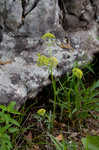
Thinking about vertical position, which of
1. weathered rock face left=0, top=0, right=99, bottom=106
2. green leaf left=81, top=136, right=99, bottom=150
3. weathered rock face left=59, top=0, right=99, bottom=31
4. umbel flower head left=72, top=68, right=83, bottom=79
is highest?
weathered rock face left=59, top=0, right=99, bottom=31

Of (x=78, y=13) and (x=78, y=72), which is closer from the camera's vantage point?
(x=78, y=72)

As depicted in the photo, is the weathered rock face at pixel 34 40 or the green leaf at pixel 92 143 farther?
the weathered rock face at pixel 34 40

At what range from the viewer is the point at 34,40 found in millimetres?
2682

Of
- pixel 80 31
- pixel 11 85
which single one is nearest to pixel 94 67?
pixel 80 31

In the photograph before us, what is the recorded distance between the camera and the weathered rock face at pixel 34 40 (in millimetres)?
2324

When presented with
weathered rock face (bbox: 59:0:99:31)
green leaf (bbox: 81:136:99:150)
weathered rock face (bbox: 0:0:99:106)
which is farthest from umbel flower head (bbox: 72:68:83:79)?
weathered rock face (bbox: 59:0:99:31)

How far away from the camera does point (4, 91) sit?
2117 mm

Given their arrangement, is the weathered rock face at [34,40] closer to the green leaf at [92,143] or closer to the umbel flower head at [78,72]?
the umbel flower head at [78,72]

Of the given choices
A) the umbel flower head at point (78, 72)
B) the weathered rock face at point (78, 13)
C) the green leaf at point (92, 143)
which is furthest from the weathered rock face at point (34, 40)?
the green leaf at point (92, 143)

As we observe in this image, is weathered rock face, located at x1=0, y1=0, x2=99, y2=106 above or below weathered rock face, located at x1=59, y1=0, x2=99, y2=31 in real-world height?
below

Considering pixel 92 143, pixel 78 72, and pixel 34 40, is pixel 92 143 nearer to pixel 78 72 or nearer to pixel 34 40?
pixel 78 72

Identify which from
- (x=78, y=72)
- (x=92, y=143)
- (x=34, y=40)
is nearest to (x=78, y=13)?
(x=34, y=40)

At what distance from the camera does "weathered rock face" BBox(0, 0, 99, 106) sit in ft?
7.63

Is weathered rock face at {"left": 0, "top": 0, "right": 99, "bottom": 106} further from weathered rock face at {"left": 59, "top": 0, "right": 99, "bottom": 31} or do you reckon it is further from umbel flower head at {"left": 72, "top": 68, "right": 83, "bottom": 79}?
umbel flower head at {"left": 72, "top": 68, "right": 83, "bottom": 79}
